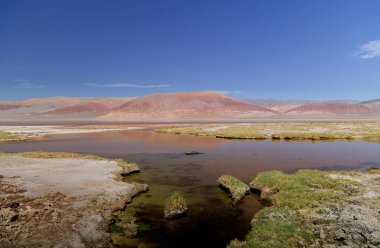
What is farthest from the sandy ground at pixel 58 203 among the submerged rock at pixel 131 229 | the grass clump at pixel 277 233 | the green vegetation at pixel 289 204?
the green vegetation at pixel 289 204

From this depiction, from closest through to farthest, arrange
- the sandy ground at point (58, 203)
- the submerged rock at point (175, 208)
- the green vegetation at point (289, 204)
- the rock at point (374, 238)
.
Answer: the rock at point (374, 238) < the green vegetation at point (289, 204) < the sandy ground at point (58, 203) < the submerged rock at point (175, 208)

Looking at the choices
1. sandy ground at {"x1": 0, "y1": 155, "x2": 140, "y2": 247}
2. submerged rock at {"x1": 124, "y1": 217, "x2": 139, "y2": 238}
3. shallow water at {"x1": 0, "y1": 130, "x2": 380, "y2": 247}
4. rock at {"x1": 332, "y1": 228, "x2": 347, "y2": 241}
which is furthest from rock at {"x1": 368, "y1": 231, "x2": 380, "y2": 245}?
sandy ground at {"x1": 0, "y1": 155, "x2": 140, "y2": 247}

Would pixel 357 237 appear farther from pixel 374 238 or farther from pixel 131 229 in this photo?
pixel 131 229

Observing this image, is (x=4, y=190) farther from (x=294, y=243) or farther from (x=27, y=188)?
(x=294, y=243)

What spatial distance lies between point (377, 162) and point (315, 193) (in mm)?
18625

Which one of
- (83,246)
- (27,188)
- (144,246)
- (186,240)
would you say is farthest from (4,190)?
(186,240)

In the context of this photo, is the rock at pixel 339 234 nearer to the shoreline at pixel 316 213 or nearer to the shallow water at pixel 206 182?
the shoreline at pixel 316 213

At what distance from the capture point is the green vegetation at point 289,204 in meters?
12.2

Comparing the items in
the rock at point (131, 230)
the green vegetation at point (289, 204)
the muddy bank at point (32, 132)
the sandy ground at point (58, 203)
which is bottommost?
the rock at point (131, 230)

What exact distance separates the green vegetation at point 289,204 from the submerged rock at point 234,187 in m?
1.27

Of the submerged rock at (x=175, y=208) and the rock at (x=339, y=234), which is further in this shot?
the submerged rock at (x=175, y=208)

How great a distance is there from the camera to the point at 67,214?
581 inches

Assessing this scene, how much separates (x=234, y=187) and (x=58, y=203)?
11.5m

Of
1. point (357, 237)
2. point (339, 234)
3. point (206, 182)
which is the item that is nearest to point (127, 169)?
point (206, 182)
